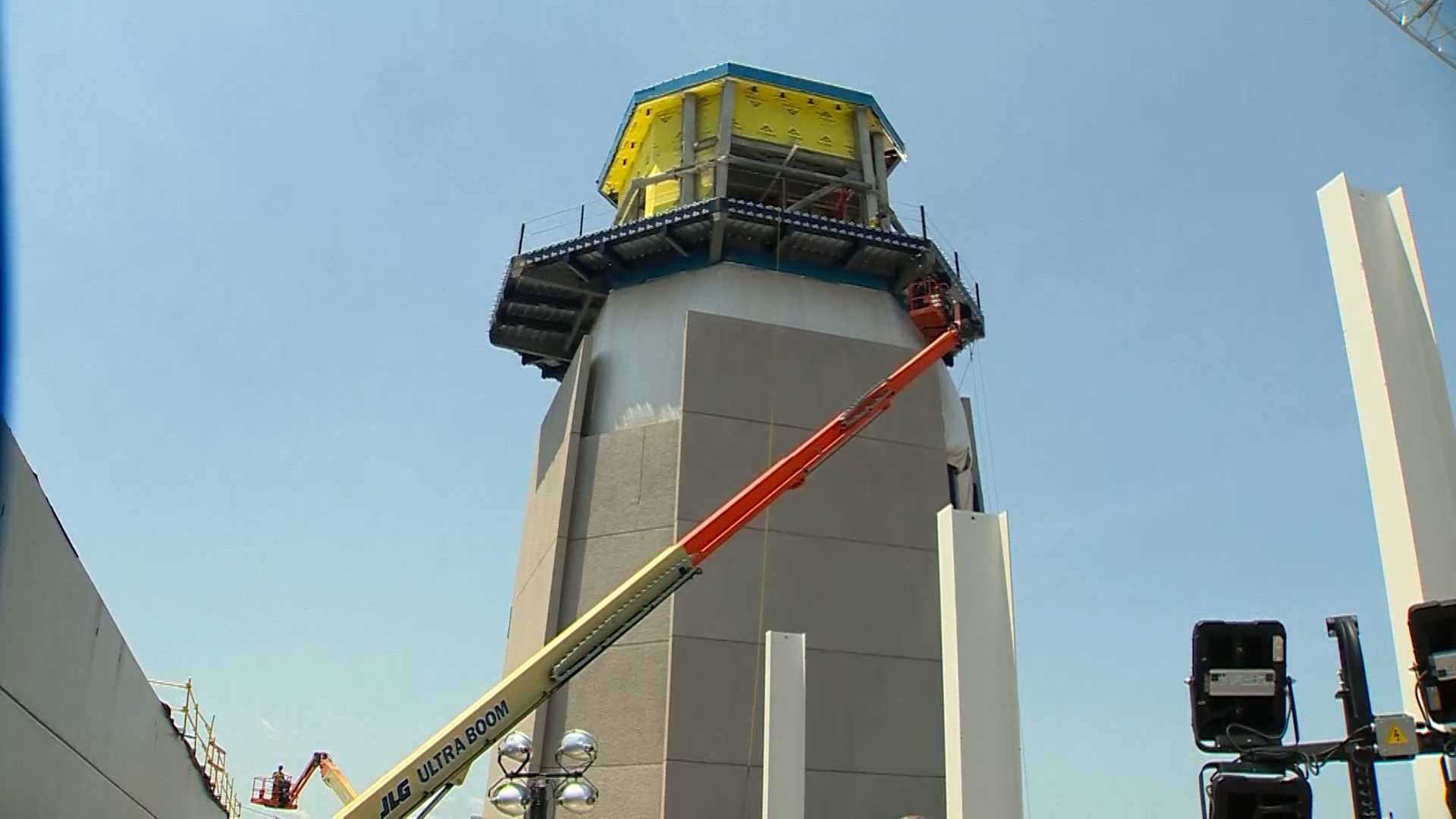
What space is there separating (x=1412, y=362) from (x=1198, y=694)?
2.93m

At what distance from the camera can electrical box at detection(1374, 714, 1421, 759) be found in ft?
13.3

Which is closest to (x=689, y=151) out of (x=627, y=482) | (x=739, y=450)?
(x=739, y=450)

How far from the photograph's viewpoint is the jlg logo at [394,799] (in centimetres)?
1241

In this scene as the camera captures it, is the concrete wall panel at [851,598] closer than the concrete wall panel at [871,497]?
Yes

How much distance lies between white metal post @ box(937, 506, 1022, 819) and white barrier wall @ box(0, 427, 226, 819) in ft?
25.0

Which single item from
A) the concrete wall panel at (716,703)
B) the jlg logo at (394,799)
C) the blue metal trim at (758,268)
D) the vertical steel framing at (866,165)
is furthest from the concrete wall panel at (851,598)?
the jlg logo at (394,799)

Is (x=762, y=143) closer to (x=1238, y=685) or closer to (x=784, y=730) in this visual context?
(x=784, y=730)

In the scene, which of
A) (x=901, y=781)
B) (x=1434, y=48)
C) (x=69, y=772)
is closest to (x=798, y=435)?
(x=901, y=781)

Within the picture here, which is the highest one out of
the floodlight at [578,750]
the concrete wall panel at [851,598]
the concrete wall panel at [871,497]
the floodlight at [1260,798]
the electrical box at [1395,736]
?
the concrete wall panel at [871,497]

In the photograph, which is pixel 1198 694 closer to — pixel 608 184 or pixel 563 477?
pixel 563 477

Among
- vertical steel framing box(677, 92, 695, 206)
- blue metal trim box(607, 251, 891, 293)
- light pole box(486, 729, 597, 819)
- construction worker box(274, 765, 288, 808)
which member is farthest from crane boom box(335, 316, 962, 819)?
construction worker box(274, 765, 288, 808)

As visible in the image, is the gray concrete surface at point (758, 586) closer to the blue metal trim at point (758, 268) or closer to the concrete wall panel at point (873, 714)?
the concrete wall panel at point (873, 714)

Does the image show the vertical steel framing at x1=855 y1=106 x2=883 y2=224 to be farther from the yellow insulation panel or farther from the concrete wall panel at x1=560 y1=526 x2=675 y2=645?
the concrete wall panel at x1=560 y1=526 x2=675 y2=645

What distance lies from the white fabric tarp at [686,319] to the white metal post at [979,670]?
13.8 metres
